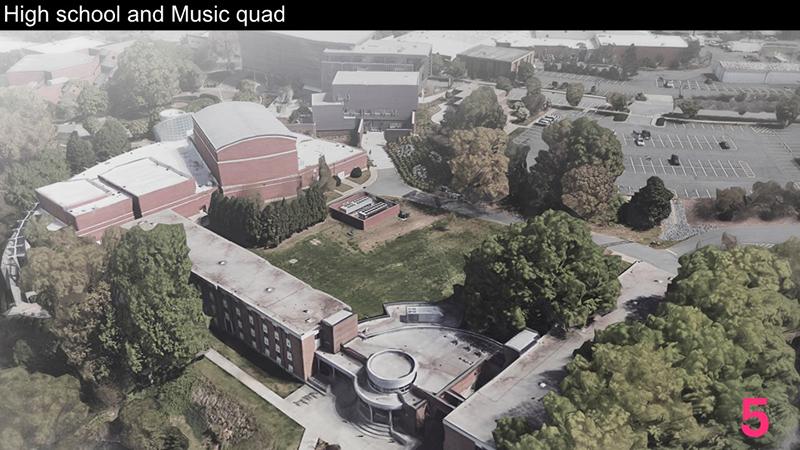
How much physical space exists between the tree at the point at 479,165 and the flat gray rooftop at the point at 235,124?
70.5ft

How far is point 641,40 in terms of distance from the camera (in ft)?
483

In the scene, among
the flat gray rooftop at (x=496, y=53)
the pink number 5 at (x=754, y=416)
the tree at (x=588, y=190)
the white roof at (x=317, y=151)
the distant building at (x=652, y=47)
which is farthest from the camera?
the distant building at (x=652, y=47)

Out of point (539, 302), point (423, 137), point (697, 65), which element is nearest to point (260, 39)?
point (423, 137)

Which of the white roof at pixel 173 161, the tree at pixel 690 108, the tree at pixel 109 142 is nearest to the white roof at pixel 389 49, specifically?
the tree at pixel 109 142

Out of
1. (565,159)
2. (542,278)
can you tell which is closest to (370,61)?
(565,159)

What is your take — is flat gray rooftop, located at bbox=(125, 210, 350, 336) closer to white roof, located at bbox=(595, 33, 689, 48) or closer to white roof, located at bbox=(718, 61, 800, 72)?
white roof, located at bbox=(718, 61, 800, 72)

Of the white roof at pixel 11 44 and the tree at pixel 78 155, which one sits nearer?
the tree at pixel 78 155

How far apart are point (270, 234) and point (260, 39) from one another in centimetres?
7855

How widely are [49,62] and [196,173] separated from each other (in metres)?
74.7

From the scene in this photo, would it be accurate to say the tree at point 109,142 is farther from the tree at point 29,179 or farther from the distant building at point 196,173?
the tree at point 29,179

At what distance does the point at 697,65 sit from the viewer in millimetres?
142250

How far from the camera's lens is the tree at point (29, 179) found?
77.4 metres

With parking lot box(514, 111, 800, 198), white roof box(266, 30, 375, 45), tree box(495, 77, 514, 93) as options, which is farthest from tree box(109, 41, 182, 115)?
parking lot box(514, 111, 800, 198)

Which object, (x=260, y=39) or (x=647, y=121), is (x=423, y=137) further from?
(x=260, y=39)
